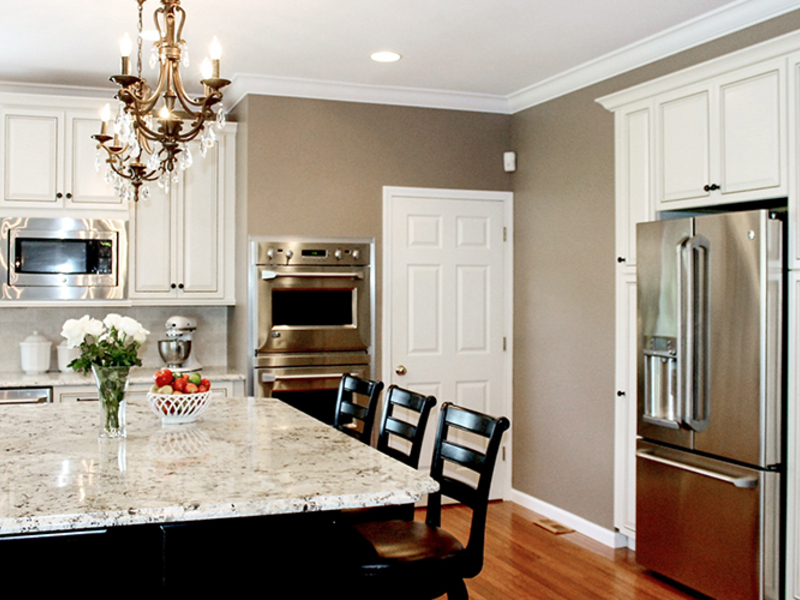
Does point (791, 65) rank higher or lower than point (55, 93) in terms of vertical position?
lower

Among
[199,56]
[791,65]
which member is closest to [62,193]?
[199,56]

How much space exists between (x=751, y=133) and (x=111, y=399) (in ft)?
9.18

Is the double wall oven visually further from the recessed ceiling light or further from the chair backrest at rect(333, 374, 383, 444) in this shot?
the chair backrest at rect(333, 374, 383, 444)

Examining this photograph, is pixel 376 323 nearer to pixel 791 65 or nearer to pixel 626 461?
pixel 626 461

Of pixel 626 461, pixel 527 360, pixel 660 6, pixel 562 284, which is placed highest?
pixel 660 6

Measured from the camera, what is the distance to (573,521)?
4.60m

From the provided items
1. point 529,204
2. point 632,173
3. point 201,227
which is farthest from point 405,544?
point 529,204

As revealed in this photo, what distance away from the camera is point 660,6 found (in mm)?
3467

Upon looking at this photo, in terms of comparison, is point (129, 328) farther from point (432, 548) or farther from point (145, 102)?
point (432, 548)

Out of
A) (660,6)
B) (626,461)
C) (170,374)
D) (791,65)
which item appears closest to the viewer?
(170,374)

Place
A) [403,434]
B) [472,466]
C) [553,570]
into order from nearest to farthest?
1. [472,466]
2. [403,434]
3. [553,570]

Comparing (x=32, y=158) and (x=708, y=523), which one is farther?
(x=32, y=158)

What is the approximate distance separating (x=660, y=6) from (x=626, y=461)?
229 cm

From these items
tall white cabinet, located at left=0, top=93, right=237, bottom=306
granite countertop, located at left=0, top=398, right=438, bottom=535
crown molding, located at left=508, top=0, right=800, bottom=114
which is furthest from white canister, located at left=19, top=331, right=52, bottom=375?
crown molding, located at left=508, top=0, right=800, bottom=114
